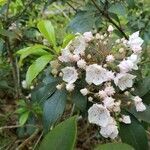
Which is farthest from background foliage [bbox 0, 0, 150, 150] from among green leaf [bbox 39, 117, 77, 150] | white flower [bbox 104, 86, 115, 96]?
white flower [bbox 104, 86, 115, 96]

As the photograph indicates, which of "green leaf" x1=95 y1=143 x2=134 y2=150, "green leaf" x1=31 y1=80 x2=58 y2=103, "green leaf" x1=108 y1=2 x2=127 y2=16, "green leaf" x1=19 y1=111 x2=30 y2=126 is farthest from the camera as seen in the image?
"green leaf" x1=19 y1=111 x2=30 y2=126

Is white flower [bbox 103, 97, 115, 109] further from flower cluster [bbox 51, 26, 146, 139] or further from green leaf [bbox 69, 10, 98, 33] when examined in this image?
green leaf [bbox 69, 10, 98, 33]

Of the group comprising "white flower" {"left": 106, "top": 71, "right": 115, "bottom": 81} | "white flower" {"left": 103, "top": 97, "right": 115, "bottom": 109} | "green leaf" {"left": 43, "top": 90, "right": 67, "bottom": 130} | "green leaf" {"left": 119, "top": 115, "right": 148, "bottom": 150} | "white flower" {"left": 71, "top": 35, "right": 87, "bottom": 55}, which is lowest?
"green leaf" {"left": 119, "top": 115, "right": 148, "bottom": 150}

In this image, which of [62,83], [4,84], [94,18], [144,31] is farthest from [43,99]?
[4,84]

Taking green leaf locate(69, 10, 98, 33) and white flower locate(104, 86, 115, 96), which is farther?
green leaf locate(69, 10, 98, 33)

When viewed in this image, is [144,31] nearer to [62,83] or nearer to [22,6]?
[22,6]

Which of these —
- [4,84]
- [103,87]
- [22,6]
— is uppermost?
[103,87]
